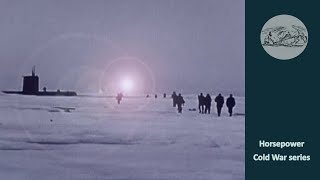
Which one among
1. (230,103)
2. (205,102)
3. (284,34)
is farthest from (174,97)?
(284,34)

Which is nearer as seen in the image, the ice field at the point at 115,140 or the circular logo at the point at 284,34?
the ice field at the point at 115,140

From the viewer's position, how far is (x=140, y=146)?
7.02ft

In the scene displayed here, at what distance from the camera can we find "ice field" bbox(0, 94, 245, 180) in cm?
208

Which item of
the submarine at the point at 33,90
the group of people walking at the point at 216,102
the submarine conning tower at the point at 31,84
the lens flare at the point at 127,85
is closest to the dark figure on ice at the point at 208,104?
the group of people walking at the point at 216,102

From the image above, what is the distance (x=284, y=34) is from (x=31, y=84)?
122 centimetres

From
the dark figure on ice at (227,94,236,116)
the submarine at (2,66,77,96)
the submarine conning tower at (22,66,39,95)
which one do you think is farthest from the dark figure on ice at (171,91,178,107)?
the submarine conning tower at (22,66,39,95)

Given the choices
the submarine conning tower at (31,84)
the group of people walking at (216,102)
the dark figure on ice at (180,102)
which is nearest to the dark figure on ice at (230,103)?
the group of people walking at (216,102)

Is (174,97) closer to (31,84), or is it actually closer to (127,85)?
(127,85)

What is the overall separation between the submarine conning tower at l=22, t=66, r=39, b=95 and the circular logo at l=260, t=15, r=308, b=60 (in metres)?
1.08

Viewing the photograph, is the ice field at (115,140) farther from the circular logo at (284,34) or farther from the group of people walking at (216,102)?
the circular logo at (284,34)

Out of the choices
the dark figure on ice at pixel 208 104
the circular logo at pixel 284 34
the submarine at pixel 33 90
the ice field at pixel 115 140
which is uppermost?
the circular logo at pixel 284 34

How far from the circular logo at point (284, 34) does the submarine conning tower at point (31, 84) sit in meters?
1.08

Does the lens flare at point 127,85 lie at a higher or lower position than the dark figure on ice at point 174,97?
higher

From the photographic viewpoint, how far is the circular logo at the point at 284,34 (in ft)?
7.18
